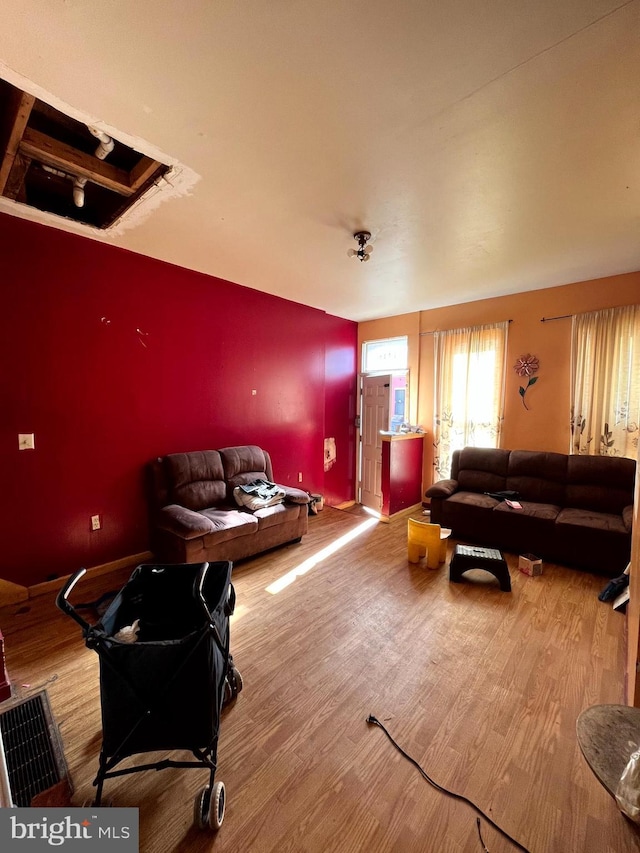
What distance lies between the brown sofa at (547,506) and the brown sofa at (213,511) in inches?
68.8

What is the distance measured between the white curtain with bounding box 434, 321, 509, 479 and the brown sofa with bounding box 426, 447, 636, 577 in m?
0.35

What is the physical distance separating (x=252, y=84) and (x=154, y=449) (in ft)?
8.86

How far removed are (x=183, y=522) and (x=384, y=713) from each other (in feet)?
5.95

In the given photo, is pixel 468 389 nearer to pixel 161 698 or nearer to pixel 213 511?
pixel 213 511

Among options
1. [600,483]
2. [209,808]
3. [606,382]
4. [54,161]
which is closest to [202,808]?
[209,808]

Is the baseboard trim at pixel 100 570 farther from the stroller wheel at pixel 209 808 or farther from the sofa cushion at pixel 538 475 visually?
the sofa cushion at pixel 538 475

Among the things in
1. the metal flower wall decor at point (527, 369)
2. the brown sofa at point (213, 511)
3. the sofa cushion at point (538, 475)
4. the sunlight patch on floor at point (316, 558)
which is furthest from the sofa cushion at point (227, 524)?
the metal flower wall decor at point (527, 369)

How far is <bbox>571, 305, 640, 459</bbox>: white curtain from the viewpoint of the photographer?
3121 millimetres

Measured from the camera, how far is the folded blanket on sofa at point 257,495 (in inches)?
122

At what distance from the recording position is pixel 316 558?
3.12 m

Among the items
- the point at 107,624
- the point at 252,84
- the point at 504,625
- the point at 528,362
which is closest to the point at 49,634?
the point at 107,624

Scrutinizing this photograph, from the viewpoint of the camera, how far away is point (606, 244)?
2.58 meters

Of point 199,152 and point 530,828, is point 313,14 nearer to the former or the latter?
point 199,152

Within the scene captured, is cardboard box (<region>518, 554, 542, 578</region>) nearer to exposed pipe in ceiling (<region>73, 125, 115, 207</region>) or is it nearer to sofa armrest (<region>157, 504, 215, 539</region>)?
sofa armrest (<region>157, 504, 215, 539</region>)
